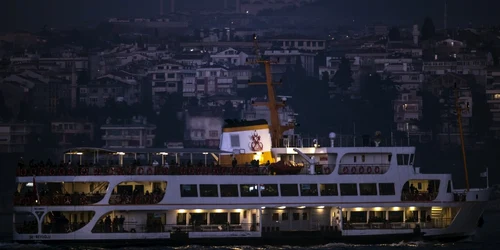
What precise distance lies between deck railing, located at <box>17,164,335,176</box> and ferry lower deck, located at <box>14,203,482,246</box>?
3.74 feet

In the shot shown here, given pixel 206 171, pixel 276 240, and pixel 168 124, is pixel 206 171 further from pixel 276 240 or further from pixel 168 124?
pixel 168 124

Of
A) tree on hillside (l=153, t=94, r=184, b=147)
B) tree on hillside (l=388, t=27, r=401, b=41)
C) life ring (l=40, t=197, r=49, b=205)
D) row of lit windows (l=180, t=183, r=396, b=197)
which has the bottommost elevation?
life ring (l=40, t=197, r=49, b=205)

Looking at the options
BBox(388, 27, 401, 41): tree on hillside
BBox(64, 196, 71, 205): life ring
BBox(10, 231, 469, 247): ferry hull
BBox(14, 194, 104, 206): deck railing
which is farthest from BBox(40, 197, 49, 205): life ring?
BBox(388, 27, 401, 41): tree on hillside

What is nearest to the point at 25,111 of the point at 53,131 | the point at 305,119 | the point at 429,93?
the point at 53,131

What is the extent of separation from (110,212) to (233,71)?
9314 cm

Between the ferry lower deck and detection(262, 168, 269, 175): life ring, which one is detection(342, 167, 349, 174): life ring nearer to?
the ferry lower deck

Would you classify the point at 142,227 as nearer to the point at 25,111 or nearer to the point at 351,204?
the point at 351,204

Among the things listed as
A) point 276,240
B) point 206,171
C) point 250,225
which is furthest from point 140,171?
point 276,240

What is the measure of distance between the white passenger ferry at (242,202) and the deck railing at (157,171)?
30mm

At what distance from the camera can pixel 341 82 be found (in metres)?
141

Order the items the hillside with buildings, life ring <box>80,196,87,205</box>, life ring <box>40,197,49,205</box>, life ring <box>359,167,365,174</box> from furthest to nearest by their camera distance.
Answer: the hillside with buildings → life ring <box>359,167,365,174</box> → life ring <box>80,196,87,205</box> → life ring <box>40,197,49,205</box>

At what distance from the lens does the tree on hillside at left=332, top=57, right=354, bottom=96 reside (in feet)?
463

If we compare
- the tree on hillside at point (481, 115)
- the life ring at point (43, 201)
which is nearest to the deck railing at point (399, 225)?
the life ring at point (43, 201)

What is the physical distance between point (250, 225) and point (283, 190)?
1.45 metres
